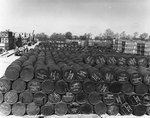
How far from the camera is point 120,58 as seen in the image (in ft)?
43.5

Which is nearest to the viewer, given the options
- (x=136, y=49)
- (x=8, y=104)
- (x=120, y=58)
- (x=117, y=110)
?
(x=8, y=104)

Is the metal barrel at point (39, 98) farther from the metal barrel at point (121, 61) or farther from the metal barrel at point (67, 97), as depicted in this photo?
the metal barrel at point (121, 61)

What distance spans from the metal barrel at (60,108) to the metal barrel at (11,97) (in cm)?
→ 190

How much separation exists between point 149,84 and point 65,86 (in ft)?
13.8

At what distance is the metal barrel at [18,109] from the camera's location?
821 centimetres

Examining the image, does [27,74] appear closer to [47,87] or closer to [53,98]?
[47,87]

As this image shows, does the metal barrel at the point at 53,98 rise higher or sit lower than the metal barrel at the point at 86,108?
higher

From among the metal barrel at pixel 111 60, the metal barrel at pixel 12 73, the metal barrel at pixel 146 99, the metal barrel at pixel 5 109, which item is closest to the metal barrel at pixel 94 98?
the metal barrel at pixel 146 99

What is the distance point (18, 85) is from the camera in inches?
328

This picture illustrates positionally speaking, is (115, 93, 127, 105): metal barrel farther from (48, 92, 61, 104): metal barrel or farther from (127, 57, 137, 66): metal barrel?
(127, 57, 137, 66): metal barrel

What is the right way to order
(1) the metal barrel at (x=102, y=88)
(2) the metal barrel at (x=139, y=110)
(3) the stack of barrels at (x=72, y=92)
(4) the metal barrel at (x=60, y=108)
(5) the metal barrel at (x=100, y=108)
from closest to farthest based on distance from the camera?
1. (3) the stack of barrels at (x=72, y=92)
2. (4) the metal barrel at (x=60, y=108)
3. (5) the metal barrel at (x=100, y=108)
4. (1) the metal barrel at (x=102, y=88)
5. (2) the metal barrel at (x=139, y=110)

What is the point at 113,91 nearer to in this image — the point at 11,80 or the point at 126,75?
the point at 126,75

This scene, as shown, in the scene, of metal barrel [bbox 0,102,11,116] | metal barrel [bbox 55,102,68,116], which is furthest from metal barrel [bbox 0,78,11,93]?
metal barrel [bbox 55,102,68,116]

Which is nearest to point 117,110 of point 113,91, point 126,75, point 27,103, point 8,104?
point 113,91
